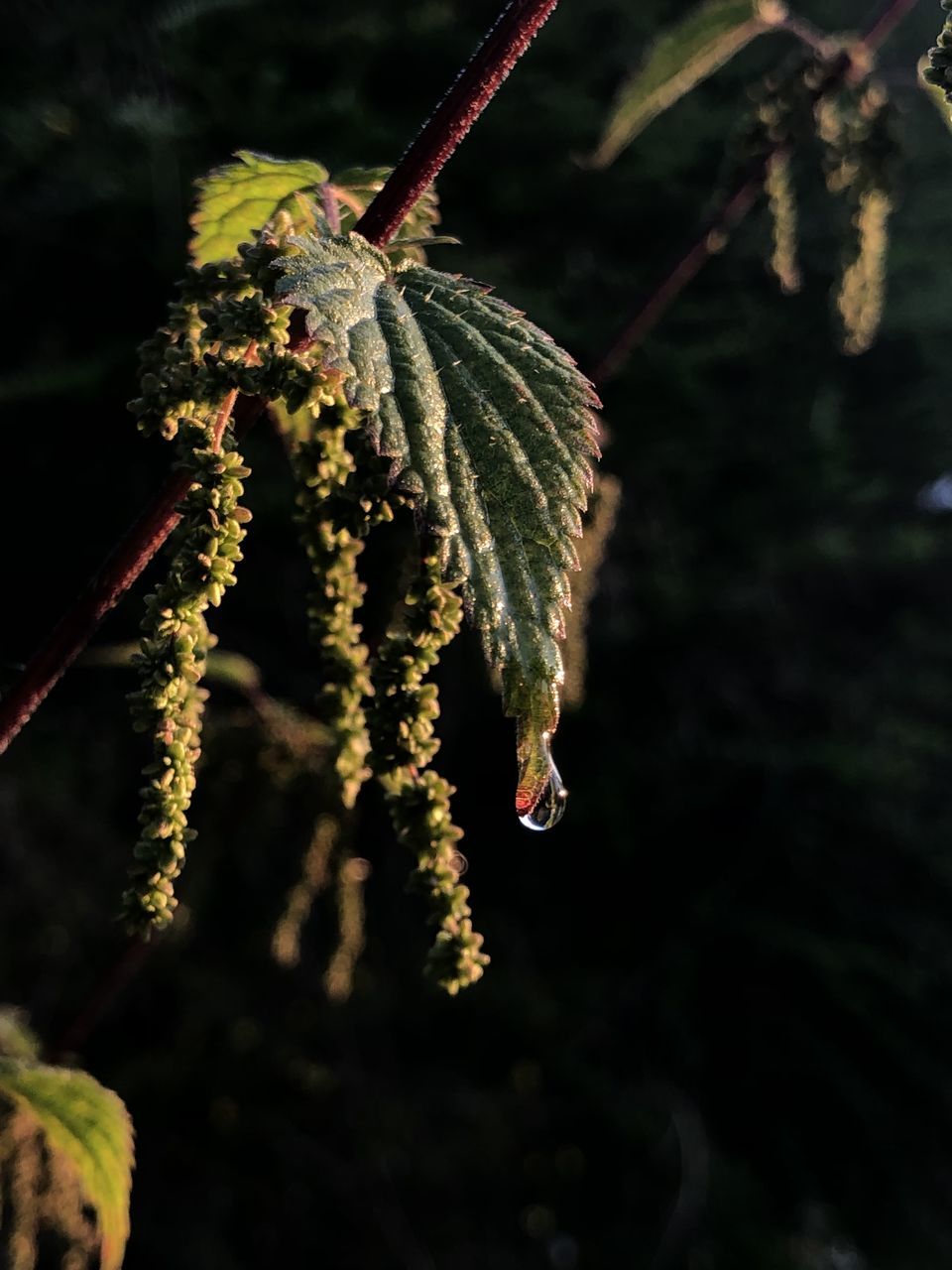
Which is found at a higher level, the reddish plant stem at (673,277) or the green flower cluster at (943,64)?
the green flower cluster at (943,64)


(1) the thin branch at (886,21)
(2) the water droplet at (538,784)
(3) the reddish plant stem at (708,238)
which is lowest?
(2) the water droplet at (538,784)

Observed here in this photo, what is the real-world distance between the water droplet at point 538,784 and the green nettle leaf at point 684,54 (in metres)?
0.78

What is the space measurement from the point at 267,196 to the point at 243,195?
0.02 meters

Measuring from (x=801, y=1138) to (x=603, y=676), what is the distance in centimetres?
162

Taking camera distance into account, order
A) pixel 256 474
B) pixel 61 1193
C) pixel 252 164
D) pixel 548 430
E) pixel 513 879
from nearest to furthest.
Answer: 1. pixel 548 430
2. pixel 252 164
3. pixel 61 1193
4. pixel 256 474
5. pixel 513 879

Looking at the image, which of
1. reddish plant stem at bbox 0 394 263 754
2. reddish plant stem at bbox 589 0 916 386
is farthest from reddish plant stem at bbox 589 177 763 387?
reddish plant stem at bbox 0 394 263 754

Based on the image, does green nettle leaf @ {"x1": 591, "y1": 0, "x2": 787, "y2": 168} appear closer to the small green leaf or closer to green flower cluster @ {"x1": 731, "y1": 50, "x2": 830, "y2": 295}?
green flower cluster @ {"x1": 731, "y1": 50, "x2": 830, "y2": 295}

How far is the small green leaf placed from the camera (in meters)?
0.75

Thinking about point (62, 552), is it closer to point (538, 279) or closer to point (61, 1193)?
point (538, 279)

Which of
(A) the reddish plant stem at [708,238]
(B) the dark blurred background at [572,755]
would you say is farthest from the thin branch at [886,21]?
(B) the dark blurred background at [572,755]

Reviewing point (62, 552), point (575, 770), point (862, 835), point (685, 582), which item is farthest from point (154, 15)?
point (862, 835)

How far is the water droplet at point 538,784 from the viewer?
49 cm

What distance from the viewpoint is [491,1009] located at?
3.43m

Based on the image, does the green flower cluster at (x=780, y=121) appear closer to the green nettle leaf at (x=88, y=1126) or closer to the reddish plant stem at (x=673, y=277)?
the reddish plant stem at (x=673, y=277)
